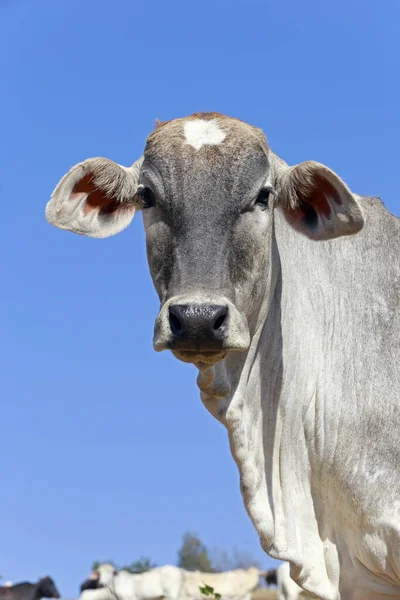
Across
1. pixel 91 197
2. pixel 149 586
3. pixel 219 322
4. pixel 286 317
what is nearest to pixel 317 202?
pixel 286 317

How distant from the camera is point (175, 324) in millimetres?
6777

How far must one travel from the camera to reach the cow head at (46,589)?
Result: 31797 millimetres

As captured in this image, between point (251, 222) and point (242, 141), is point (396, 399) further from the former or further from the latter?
point (242, 141)

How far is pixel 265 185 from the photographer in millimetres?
7605

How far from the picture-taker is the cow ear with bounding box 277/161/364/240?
7594mm

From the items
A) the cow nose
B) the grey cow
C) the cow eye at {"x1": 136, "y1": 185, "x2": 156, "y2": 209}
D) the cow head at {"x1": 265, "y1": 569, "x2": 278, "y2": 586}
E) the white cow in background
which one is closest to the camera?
the cow nose

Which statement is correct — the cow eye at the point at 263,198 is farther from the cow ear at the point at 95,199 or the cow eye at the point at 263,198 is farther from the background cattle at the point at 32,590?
the background cattle at the point at 32,590

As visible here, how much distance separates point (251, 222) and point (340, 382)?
136 cm

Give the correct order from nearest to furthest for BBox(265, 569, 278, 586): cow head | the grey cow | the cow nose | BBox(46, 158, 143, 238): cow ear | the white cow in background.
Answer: the cow nose → the grey cow → BBox(46, 158, 143, 238): cow ear → the white cow in background → BBox(265, 569, 278, 586): cow head

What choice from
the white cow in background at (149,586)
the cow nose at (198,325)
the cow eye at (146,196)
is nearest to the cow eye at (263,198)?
the cow eye at (146,196)

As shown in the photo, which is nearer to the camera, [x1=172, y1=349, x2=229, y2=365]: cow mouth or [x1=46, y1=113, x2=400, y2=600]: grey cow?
[x1=172, y1=349, x2=229, y2=365]: cow mouth

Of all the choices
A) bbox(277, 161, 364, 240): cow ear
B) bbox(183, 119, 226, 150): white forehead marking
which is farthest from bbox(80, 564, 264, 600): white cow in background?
bbox(183, 119, 226, 150): white forehead marking

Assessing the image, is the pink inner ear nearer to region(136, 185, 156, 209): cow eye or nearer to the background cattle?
region(136, 185, 156, 209): cow eye

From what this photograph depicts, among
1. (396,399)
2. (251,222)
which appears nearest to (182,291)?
(251,222)
